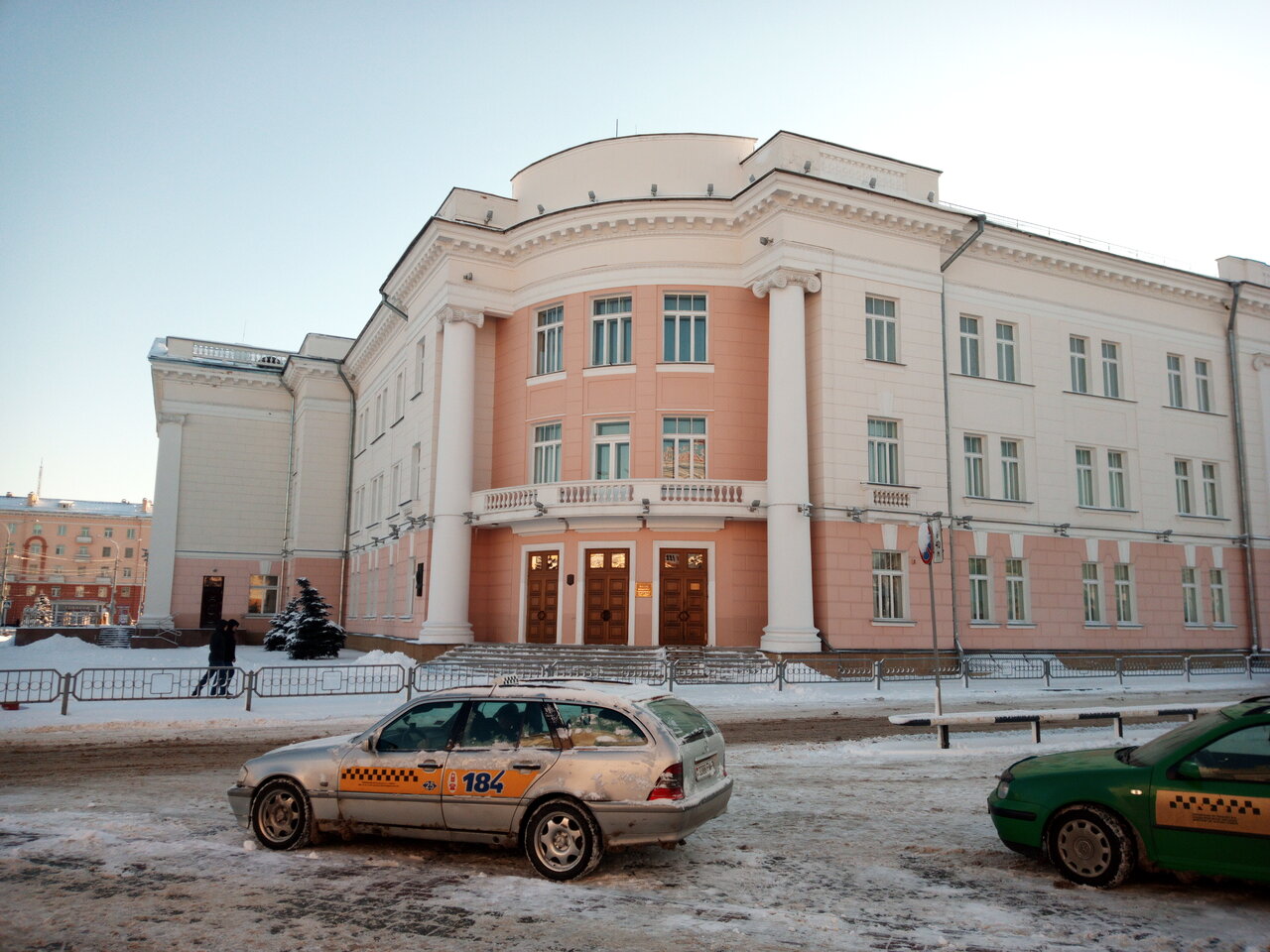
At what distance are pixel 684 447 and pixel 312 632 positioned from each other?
1653 centimetres

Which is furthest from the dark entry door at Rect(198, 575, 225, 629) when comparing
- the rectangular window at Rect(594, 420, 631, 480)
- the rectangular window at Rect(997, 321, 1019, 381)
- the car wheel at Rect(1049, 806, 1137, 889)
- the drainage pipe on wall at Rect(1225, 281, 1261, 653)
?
the car wheel at Rect(1049, 806, 1137, 889)

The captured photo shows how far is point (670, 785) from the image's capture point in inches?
270

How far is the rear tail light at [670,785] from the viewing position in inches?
269

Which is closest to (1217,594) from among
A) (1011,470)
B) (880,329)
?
(1011,470)

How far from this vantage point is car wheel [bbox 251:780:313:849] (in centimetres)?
758

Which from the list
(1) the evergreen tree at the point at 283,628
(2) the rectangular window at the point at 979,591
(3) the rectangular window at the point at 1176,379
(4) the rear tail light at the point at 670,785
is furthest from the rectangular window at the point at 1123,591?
(1) the evergreen tree at the point at 283,628

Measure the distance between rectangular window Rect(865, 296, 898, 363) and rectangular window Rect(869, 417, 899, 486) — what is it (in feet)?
6.51

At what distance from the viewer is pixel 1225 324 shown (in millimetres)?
35031

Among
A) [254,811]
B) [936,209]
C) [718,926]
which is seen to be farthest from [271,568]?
[718,926]

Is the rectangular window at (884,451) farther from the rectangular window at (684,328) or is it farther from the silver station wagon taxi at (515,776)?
the silver station wagon taxi at (515,776)

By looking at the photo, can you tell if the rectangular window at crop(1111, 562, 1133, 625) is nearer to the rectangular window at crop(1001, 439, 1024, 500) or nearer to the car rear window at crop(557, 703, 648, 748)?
the rectangular window at crop(1001, 439, 1024, 500)

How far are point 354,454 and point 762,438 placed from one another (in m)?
24.7

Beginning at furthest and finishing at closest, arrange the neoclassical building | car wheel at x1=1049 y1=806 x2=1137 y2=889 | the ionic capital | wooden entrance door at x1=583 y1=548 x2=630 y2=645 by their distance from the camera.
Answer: wooden entrance door at x1=583 y1=548 x2=630 y2=645
the neoclassical building
the ionic capital
car wheel at x1=1049 y1=806 x2=1137 y2=889

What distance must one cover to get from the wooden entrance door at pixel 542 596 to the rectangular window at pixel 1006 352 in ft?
51.8
